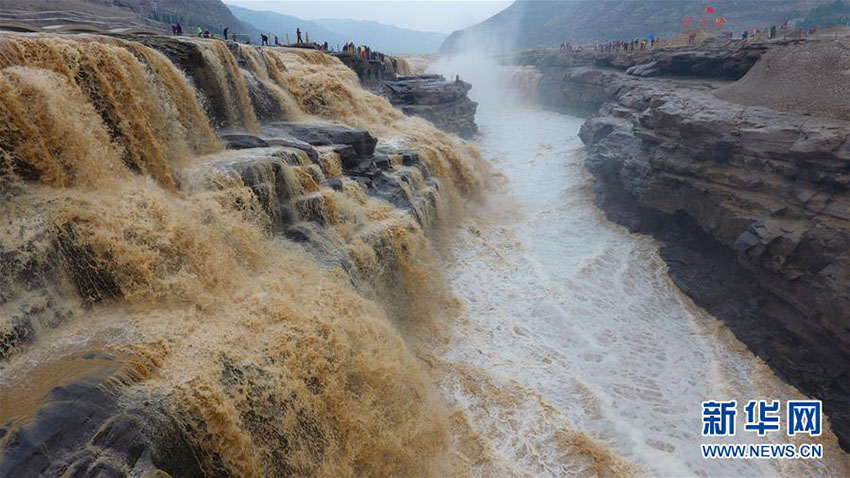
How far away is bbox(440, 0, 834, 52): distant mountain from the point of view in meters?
53.6

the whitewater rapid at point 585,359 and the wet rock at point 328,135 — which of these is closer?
the whitewater rapid at point 585,359

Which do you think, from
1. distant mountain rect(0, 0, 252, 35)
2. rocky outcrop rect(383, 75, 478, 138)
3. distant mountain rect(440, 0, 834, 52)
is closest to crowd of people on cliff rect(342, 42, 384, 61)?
A: rocky outcrop rect(383, 75, 478, 138)

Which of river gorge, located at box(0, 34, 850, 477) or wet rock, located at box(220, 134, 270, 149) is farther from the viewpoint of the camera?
wet rock, located at box(220, 134, 270, 149)

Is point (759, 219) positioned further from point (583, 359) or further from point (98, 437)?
point (98, 437)

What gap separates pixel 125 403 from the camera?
3.84 m

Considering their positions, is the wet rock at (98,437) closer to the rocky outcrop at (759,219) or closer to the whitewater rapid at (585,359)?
the whitewater rapid at (585,359)

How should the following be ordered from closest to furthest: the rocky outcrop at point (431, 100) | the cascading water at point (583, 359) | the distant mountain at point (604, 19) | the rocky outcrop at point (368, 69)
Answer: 1. the cascading water at point (583, 359)
2. the rocky outcrop at point (368, 69)
3. the rocky outcrop at point (431, 100)
4. the distant mountain at point (604, 19)

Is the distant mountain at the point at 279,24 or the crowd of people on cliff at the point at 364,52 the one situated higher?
the distant mountain at the point at 279,24

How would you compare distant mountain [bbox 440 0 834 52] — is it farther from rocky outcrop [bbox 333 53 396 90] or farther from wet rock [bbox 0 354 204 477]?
wet rock [bbox 0 354 204 477]

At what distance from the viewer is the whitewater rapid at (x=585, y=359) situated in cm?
647

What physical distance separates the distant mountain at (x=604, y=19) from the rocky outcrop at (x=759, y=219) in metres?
51.2

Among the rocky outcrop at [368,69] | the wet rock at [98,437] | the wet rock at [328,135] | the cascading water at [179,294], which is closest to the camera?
the wet rock at [98,437]

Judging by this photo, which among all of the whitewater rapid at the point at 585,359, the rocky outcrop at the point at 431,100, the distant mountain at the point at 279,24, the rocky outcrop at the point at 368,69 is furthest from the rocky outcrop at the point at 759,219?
the distant mountain at the point at 279,24

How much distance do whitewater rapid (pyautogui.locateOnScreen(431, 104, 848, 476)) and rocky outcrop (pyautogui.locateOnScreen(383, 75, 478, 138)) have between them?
940 cm
